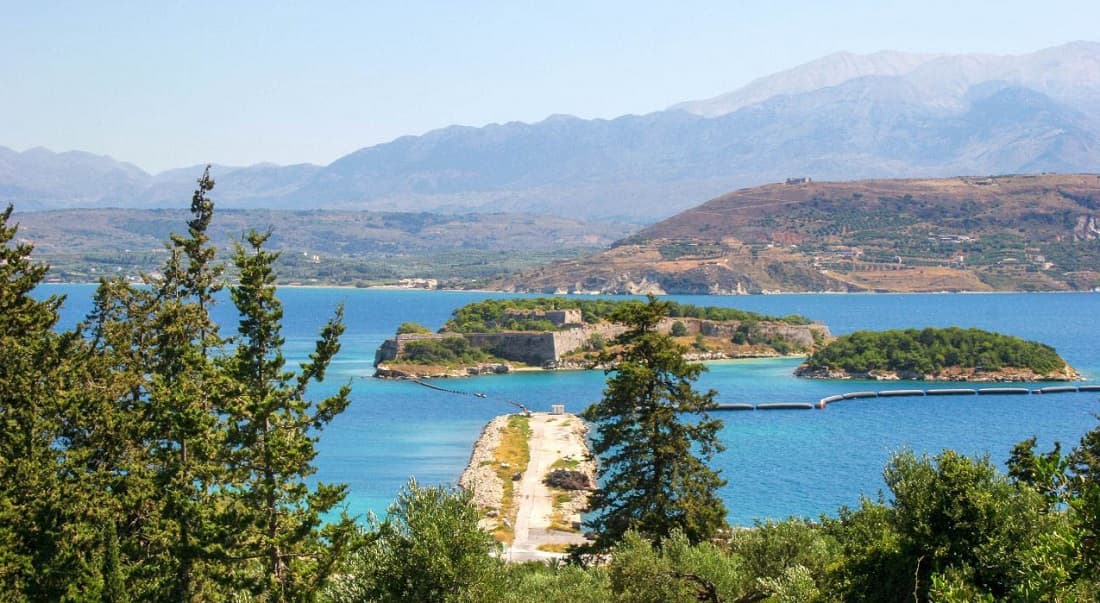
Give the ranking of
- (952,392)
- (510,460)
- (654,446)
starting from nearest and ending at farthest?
(654,446) < (510,460) < (952,392)

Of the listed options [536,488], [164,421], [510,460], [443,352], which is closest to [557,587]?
[164,421]

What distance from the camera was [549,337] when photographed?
9606 cm

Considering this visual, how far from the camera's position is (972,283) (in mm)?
198000

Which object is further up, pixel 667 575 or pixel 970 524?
pixel 970 524

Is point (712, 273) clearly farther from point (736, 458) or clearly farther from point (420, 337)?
point (736, 458)

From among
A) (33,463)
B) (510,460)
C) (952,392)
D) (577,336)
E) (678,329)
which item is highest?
(33,463)

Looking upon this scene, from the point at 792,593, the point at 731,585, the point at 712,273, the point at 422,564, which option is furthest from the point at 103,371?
the point at 712,273

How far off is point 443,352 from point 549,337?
914cm

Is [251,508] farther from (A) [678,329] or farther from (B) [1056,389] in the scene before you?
(A) [678,329]

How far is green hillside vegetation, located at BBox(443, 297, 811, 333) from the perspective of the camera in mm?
100312

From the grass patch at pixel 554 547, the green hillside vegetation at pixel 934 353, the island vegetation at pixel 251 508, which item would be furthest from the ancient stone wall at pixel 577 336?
the island vegetation at pixel 251 508

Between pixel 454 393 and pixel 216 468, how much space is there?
211 ft

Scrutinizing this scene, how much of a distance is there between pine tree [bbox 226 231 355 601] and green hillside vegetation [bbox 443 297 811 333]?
7914cm

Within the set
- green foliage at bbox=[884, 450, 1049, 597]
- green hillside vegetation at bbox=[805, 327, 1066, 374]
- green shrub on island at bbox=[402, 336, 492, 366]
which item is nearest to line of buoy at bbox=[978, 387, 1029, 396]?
green hillside vegetation at bbox=[805, 327, 1066, 374]
